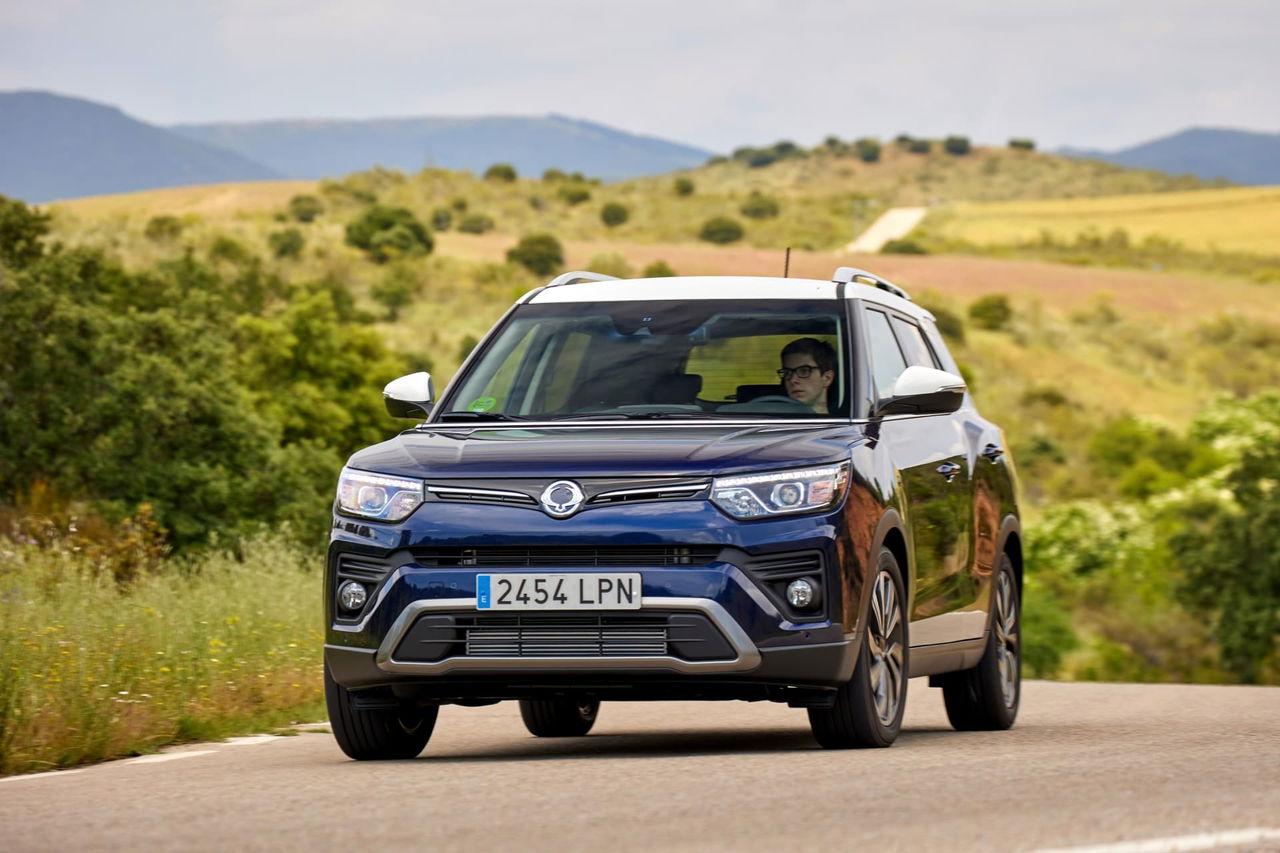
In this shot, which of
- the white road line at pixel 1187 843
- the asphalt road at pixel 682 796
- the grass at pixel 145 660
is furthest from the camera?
the grass at pixel 145 660

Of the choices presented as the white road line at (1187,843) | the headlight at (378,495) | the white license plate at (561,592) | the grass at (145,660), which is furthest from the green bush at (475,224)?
the white road line at (1187,843)

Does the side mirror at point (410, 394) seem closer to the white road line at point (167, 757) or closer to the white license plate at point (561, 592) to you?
the white license plate at point (561, 592)

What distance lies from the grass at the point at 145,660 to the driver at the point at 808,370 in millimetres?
3320

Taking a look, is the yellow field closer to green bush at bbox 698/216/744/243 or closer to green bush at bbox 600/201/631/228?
green bush at bbox 698/216/744/243

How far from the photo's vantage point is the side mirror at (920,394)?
9438 millimetres

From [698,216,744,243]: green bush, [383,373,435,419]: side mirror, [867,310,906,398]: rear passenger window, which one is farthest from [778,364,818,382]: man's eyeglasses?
[698,216,744,243]: green bush

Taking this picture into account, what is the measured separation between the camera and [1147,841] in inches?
251

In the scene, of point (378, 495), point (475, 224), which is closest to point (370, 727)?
point (378, 495)

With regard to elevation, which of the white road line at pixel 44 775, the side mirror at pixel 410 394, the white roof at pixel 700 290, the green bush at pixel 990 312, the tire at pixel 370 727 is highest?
Answer: the white roof at pixel 700 290

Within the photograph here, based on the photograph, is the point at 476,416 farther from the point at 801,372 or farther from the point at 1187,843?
the point at 1187,843

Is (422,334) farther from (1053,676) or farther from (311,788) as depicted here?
(311,788)

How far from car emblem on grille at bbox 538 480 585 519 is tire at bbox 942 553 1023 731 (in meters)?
3.64

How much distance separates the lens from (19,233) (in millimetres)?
38469

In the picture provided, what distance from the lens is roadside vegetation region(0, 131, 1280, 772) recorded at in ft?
43.7
